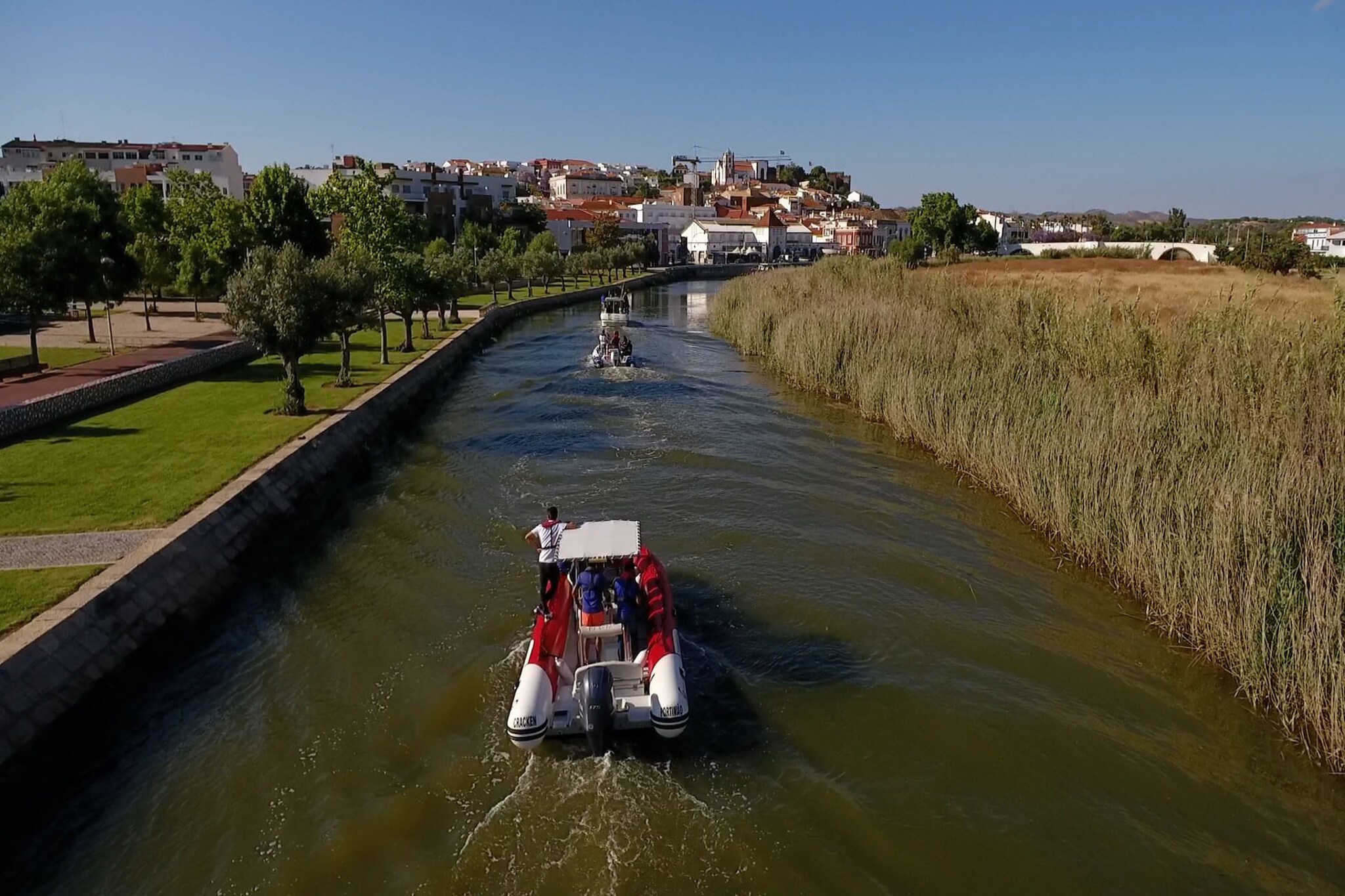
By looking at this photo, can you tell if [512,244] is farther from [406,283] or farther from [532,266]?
[406,283]

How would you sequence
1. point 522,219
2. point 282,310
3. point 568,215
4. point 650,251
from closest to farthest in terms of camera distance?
1. point 282,310
2. point 522,219
3. point 650,251
4. point 568,215

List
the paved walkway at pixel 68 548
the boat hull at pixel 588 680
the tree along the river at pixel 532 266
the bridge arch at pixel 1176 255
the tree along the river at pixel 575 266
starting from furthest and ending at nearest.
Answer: the tree along the river at pixel 575 266, the tree along the river at pixel 532 266, the bridge arch at pixel 1176 255, the paved walkway at pixel 68 548, the boat hull at pixel 588 680

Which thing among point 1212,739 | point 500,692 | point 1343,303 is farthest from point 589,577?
point 1343,303

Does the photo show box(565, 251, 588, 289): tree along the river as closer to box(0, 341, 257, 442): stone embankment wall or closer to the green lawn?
the green lawn

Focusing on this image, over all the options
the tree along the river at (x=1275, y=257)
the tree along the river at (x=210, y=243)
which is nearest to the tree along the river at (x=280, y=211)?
the tree along the river at (x=210, y=243)

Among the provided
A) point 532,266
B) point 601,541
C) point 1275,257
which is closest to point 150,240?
point 532,266

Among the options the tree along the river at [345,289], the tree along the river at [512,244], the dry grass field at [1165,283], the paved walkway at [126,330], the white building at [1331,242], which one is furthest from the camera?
the white building at [1331,242]

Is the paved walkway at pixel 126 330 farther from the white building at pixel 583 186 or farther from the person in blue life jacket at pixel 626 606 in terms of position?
the white building at pixel 583 186
